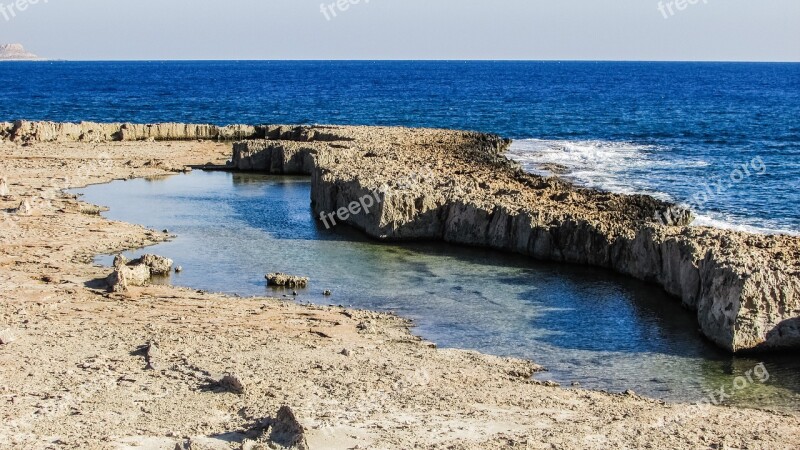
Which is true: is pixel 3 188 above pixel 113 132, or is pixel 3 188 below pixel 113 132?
below

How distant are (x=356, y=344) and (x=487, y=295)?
5.54 meters

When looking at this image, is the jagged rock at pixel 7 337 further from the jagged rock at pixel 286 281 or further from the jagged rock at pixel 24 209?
the jagged rock at pixel 24 209

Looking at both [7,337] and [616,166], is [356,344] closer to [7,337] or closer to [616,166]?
[7,337]

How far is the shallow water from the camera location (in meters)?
18.7

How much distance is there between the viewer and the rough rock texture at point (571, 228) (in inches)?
783

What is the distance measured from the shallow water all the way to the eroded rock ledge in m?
0.54

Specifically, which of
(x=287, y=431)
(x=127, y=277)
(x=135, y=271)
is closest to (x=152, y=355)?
(x=287, y=431)

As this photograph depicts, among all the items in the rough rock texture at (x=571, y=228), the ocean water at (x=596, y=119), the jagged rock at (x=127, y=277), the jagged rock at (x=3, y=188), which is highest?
the ocean water at (x=596, y=119)

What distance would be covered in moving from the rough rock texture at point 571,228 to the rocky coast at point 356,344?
60 mm

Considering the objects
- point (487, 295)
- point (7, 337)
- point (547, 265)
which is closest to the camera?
point (7, 337)

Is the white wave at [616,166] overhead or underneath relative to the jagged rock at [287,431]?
overhead

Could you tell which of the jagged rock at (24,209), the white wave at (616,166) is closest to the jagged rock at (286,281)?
the jagged rock at (24,209)

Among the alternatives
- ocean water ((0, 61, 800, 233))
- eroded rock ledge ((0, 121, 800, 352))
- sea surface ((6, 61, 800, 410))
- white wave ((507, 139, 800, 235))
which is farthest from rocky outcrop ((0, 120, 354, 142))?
ocean water ((0, 61, 800, 233))

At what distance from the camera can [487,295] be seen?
942 inches
